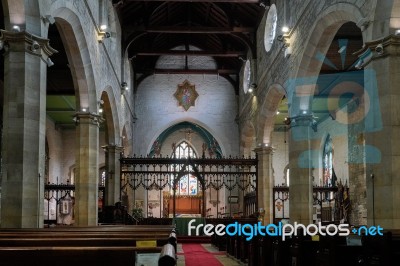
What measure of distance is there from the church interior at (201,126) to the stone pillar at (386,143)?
0.02 metres

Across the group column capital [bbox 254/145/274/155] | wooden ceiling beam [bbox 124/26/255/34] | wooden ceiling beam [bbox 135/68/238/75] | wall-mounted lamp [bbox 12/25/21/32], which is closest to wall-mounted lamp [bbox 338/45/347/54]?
column capital [bbox 254/145/274/155]

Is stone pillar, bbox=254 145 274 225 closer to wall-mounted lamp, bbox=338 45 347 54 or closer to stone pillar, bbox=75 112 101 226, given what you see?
wall-mounted lamp, bbox=338 45 347 54

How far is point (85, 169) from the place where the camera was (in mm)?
14656

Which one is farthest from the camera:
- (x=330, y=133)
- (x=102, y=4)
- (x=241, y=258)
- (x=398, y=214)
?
(x=330, y=133)

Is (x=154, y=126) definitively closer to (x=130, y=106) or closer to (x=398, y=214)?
(x=130, y=106)

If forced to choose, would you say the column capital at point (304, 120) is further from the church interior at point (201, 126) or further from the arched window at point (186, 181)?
the arched window at point (186, 181)

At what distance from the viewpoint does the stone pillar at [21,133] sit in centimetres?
866

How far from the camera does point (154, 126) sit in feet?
91.9

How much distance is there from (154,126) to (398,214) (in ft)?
66.3

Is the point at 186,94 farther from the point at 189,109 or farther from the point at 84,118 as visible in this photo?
the point at 84,118

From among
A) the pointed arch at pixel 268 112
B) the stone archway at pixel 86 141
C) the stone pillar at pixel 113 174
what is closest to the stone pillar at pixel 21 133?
the stone archway at pixel 86 141

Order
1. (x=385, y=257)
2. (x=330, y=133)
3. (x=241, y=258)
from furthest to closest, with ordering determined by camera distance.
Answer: (x=330, y=133)
(x=241, y=258)
(x=385, y=257)

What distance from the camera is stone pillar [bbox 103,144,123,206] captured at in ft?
65.4

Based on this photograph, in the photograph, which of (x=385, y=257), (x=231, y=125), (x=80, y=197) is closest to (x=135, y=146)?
(x=231, y=125)
